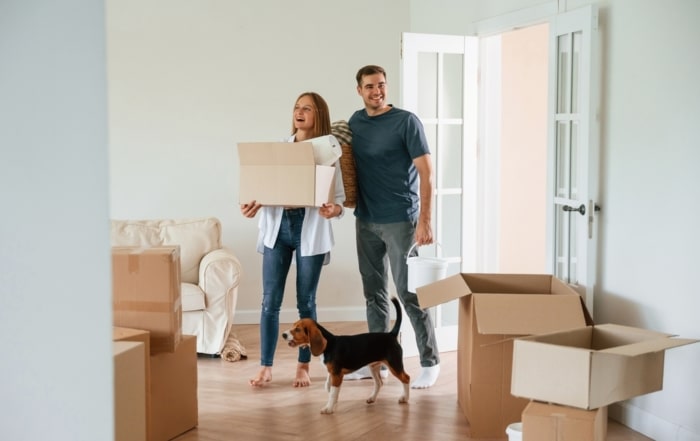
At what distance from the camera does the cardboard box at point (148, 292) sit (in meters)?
3.35

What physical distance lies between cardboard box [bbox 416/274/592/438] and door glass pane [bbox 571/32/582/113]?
2.86 feet

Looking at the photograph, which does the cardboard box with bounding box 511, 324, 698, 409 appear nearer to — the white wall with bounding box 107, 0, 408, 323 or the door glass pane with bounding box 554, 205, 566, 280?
the door glass pane with bounding box 554, 205, 566, 280

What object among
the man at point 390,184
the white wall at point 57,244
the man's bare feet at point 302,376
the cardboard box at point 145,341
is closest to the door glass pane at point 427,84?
the man at point 390,184

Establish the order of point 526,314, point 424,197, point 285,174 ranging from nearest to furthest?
point 526,314 < point 285,174 < point 424,197

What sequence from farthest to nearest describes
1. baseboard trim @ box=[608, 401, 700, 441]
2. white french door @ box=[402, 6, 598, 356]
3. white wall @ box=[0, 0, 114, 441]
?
white french door @ box=[402, 6, 598, 356]
baseboard trim @ box=[608, 401, 700, 441]
white wall @ box=[0, 0, 114, 441]

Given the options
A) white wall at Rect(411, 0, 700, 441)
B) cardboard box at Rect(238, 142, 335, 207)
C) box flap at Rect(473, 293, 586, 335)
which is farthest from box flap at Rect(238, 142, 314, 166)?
white wall at Rect(411, 0, 700, 441)

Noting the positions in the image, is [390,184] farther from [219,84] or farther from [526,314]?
[219,84]

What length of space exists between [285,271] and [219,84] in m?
2.18

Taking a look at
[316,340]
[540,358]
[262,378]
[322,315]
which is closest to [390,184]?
[316,340]

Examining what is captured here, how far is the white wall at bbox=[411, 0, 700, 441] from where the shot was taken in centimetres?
355

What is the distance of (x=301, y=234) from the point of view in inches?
174

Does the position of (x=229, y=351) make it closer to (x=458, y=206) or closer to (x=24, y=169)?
(x=458, y=206)

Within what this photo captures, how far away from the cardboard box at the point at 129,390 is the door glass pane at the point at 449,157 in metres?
2.56

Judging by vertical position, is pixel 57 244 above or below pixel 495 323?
above
